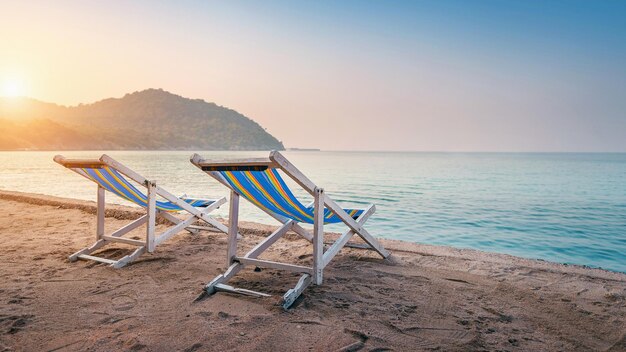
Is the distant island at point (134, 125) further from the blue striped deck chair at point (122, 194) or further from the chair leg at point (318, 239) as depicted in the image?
the chair leg at point (318, 239)

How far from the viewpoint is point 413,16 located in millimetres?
28500

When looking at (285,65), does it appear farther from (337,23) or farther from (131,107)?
(131,107)

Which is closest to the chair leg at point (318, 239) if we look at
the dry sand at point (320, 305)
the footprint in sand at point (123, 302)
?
the dry sand at point (320, 305)

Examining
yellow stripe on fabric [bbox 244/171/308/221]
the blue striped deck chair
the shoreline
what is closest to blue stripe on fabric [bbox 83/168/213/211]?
the blue striped deck chair

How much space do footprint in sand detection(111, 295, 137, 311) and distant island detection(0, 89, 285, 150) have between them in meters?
109

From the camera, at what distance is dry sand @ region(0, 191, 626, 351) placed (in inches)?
93.9

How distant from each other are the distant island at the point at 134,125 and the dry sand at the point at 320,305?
355ft

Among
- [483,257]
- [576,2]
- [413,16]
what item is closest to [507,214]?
[483,257]

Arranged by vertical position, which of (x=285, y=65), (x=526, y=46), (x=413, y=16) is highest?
(x=526, y=46)

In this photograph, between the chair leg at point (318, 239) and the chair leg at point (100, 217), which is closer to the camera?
the chair leg at point (318, 239)

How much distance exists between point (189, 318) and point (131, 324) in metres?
0.36

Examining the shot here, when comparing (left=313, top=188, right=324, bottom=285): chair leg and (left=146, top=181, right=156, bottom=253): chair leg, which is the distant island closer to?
(left=146, top=181, right=156, bottom=253): chair leg

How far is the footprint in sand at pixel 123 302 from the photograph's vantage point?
9.47ft

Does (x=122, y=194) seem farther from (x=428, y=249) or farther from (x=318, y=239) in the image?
(x=428, y=249)
